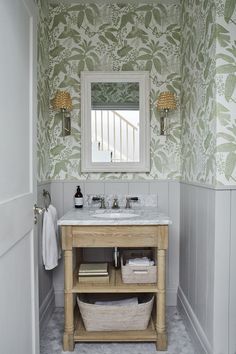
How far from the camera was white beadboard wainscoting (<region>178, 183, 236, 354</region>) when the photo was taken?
169cm

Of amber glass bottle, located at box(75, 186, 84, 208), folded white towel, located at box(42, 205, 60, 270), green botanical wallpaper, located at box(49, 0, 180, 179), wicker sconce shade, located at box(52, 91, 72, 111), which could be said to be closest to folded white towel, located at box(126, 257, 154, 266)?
folded white towel, located at box(42, 205, 60, 270)

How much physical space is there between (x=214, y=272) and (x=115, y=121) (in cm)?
143

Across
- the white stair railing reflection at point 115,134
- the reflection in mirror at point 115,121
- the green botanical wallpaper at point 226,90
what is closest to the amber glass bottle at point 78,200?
the reflection in mirror at point 115,121

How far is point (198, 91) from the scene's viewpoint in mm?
2084

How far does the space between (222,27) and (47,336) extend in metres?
2.16

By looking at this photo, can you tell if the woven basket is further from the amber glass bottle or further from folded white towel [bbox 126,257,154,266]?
the amber glass bottle

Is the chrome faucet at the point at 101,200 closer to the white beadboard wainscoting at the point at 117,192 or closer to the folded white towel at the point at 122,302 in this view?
the white beadboard wainscoting at the point at 117,192

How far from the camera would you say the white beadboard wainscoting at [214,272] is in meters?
1.69

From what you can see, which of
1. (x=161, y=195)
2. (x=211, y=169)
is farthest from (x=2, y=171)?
(x=161, y=195)

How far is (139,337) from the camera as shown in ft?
6.74

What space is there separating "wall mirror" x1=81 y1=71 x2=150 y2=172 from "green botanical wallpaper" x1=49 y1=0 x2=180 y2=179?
8cm

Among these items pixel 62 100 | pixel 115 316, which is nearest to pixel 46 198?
pixel 62 100

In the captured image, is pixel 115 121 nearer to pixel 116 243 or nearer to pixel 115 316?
pixel 116 243

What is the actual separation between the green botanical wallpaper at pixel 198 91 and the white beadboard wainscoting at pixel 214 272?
5.7 inches
